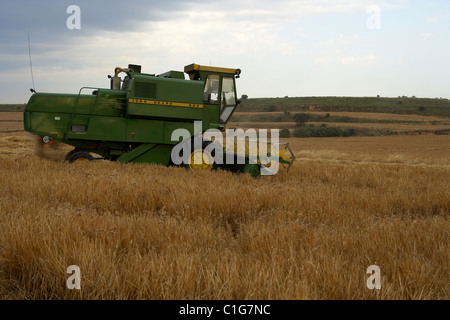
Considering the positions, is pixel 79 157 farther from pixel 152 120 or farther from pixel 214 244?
pixel 214 244

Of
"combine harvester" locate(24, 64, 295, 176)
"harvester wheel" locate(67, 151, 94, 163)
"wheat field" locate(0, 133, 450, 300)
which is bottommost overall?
"wheat field" locate(0, 133, 450, 300)

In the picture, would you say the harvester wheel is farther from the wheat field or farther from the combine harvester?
the wheat field

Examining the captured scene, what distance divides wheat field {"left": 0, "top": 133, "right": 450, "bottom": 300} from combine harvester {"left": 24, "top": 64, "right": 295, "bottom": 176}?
3579 millimetres

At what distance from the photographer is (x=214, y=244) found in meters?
4.34

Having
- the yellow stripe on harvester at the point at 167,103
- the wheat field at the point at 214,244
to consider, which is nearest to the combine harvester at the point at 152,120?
the yellow stripe on harvester at the point at 167,103

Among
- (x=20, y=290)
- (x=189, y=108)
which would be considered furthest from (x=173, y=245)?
(x=189, y=108)

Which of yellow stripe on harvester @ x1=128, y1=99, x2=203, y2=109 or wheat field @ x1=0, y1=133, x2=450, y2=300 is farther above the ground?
yellow stripe on harvester @ x1=128, y1=99, x2=203, y2=109

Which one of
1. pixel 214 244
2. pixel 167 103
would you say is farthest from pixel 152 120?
pixel 214 244

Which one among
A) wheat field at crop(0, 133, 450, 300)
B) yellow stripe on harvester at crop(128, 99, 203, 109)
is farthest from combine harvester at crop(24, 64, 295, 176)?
wheat field at crop(0, 133, 450, 300)

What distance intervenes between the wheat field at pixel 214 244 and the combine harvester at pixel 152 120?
358 cm

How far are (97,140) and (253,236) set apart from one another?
800 cm

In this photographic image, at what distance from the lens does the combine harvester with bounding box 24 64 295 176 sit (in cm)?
1120

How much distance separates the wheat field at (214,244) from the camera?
10.2ft

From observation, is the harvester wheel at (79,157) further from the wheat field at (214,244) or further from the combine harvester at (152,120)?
the wheat field at (214,244)
